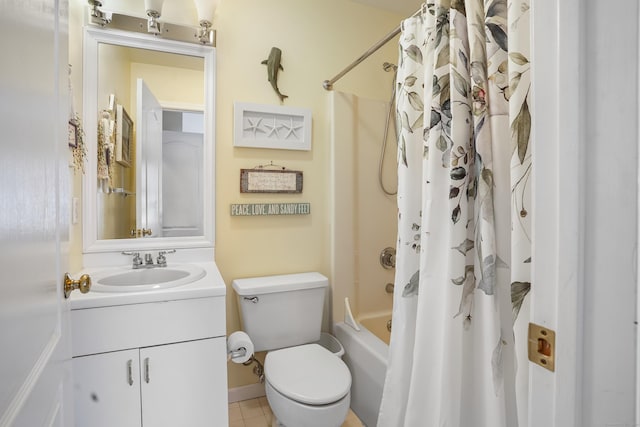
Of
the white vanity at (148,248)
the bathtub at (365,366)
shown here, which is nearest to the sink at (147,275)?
the white vanity at (148,248)

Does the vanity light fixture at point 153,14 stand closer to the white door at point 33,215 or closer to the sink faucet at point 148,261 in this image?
the white door at point 33,215

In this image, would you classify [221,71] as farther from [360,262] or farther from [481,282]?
[481,282]

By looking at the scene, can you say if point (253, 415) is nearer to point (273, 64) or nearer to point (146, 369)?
point (146, 369)

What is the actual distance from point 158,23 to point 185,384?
1.78m

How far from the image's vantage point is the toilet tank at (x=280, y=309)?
1720 mm

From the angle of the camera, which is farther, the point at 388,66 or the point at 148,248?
the point at 388,66

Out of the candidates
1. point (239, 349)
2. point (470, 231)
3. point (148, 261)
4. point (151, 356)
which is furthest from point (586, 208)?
point (148, 261)

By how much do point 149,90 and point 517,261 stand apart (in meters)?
1.87

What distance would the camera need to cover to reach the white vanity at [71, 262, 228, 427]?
1173 millimetres

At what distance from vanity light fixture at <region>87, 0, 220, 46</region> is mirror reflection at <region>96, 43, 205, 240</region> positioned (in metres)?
0.10

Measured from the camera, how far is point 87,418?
3.84 ft

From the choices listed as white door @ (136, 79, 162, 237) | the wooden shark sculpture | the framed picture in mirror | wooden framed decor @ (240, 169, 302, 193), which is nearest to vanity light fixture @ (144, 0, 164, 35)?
white door @ (136, 79, 162, 237)

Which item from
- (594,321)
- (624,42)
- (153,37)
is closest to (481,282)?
(594,321)

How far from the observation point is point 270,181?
192 centimetres
